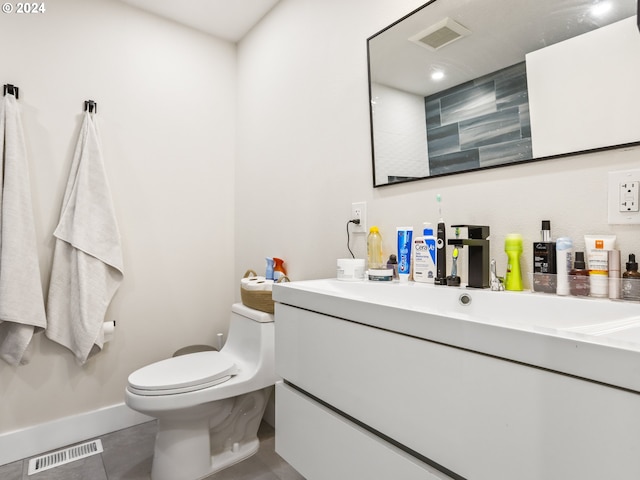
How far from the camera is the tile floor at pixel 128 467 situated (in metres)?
1.56

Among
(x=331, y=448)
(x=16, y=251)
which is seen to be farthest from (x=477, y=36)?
(x=16, y=251)

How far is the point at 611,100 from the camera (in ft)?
2.86

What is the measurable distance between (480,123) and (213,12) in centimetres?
177

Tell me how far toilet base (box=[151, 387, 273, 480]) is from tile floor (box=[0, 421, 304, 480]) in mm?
61

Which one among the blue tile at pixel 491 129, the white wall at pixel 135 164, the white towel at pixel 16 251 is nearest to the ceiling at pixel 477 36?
the blue tile at pixel 491 129

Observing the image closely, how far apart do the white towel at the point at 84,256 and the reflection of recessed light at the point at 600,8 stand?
2062mm

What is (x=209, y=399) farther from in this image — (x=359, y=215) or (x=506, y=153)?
(x=506, y=153)

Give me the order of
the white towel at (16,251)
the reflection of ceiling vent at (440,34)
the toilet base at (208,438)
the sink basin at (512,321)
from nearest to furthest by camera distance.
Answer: the sink basin at (512,321) < the reflection of ceiling vent at (440,34) < the toilet base at (208,438) < the white towel at (16,251)

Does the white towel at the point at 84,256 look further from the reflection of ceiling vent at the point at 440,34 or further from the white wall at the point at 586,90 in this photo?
the white wall at the point at 586,90

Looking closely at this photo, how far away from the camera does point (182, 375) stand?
148 cm

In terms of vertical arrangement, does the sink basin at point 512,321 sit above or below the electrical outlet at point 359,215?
below

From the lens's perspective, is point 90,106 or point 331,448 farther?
point 90,106

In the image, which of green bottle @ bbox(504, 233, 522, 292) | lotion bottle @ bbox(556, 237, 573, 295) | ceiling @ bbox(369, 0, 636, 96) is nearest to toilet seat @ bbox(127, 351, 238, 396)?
green bottle @ bbox(504, 233, 522, 292)

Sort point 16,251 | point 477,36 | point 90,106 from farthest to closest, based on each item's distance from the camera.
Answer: point 90,106 < point 16,251 < point 477,36
